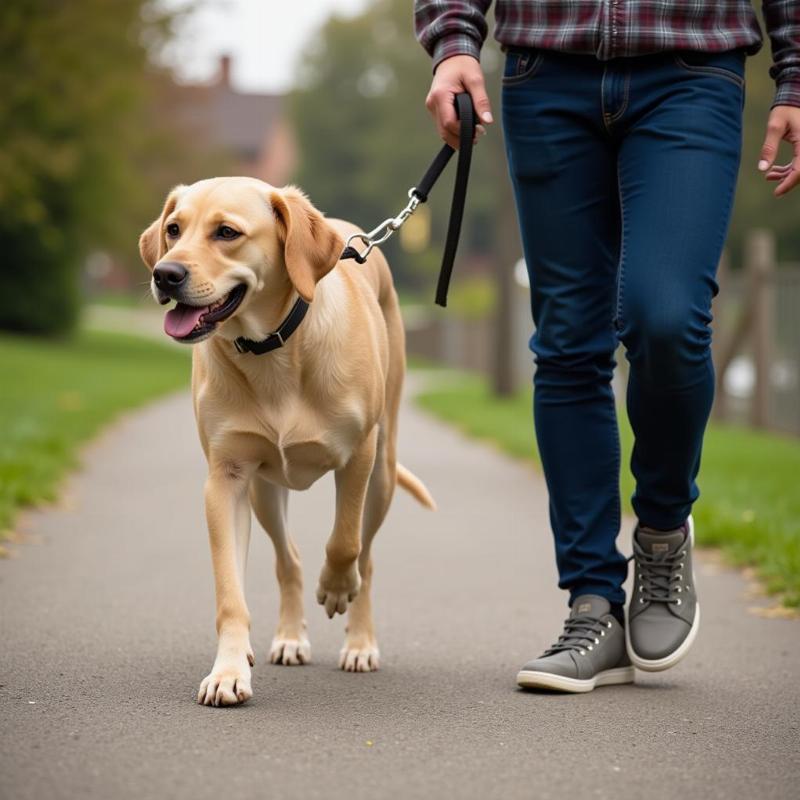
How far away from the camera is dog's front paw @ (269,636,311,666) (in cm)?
433

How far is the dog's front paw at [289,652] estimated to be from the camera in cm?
433

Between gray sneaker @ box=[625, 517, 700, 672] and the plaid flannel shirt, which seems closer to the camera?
the plaid flannel shirt

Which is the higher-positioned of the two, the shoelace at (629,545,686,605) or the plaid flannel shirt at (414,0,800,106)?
the plaid flannel shirt at (414,0,800,106)

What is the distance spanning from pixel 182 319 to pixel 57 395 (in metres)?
12.4

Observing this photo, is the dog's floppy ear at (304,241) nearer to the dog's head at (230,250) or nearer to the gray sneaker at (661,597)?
the dog's head at (230,250)

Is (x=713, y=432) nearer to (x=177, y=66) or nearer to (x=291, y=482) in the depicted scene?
(x=291, y=482)

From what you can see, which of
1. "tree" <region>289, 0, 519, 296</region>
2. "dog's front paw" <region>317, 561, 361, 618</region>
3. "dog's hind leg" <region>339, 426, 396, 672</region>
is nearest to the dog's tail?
"dog's hind leg" <region>339, 426, 396, 672</region>

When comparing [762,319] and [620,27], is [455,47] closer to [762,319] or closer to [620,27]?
[620,27]

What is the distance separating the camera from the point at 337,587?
4.25m

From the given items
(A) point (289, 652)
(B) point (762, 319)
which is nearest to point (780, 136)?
(A) point (289, 652)

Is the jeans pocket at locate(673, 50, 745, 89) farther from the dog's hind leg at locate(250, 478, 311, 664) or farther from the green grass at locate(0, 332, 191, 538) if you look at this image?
the green grass at locate(0, 332, 191, 538)

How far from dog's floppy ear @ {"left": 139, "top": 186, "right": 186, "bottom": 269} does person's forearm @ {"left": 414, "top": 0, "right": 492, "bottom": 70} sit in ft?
2.70

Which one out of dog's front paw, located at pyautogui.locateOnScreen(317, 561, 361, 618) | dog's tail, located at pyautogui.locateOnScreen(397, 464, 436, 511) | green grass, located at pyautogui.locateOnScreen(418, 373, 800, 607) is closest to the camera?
dog's front paw, located at pyautogui.locateOnScreen(317, 561, 361, 618)

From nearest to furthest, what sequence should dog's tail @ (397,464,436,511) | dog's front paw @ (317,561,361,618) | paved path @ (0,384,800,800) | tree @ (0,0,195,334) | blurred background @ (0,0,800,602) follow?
paved path @ (0,384,800,800)
dog's front paw @ (317,561,361,618)
dog's tail @ (397,464,436,511)
blurred background @ (0,0,800,602)
tree @ (0,0,195,334)
